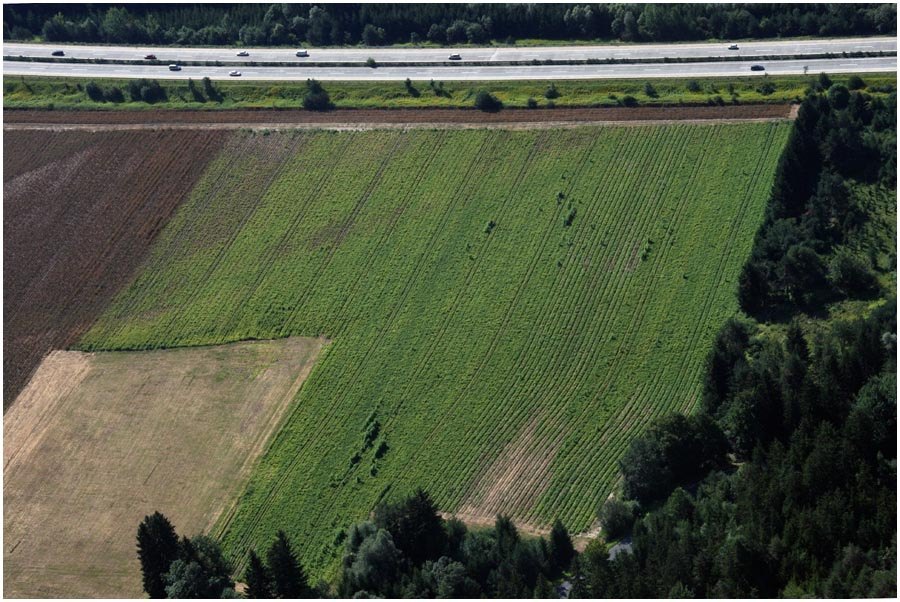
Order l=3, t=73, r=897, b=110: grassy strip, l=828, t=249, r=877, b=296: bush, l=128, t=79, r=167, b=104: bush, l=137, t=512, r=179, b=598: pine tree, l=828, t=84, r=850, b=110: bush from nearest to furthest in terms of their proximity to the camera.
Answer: l=137, t=512, r=179, b=598: pine tree
l=828, t=249, r=877, b=296: bush
l=828, t=84, r=850, b=110: bush
l=3, t=73, r=897, b=110: grassy strip
l=128, t=79, r=167, b=104: bush

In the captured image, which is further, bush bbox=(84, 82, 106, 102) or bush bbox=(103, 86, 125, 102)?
bush bbox=(84, 82, 106, 102)

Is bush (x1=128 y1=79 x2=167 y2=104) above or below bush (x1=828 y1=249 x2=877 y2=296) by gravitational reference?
above

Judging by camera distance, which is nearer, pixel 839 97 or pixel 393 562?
pixel 393 562

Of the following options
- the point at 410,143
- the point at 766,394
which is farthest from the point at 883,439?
the point at 410,143

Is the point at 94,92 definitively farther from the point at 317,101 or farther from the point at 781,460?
the point at 781,460

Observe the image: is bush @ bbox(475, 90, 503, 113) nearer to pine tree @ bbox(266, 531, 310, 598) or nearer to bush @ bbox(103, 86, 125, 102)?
bush @ bbox(103, 86, 125, 102)

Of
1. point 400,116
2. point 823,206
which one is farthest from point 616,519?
point 400,116

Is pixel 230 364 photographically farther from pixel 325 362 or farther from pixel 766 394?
pixel 766 394

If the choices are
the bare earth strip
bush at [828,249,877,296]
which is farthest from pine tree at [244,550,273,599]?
bush at [828,249,877,296]
